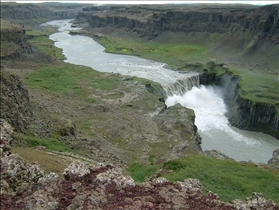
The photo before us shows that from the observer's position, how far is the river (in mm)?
40875

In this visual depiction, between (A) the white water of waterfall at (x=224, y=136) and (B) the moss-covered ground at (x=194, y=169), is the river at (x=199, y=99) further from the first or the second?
(B) the moss-covered ground at (x=194, y=169)

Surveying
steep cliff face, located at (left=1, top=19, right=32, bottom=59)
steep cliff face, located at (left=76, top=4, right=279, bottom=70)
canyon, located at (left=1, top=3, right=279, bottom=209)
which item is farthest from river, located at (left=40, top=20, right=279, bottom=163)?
steep cliff face, located at (left=76, top=4, right=279, bottom=70)

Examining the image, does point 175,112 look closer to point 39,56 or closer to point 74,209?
point 74,209

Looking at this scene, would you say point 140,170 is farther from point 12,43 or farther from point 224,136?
point 12,43

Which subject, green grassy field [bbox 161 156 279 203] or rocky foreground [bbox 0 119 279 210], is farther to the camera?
green grassy field [bbox 161 156 279 203]

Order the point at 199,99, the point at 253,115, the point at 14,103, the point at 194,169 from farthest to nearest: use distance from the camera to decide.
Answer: the point at 199,99, the point at 253,115, the point at 14,103, the point at 194,169

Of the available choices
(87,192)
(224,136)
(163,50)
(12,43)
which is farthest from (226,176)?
(163,50)

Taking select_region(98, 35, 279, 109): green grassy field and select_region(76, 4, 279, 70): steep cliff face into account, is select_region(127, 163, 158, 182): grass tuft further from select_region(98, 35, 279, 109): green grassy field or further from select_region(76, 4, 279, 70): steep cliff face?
select_region(76, 4, 279, 70): steep cliff face

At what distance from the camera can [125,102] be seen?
4800 cm

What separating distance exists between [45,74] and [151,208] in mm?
51028

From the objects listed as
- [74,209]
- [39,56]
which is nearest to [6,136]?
[74,209]

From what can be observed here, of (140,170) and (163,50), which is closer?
(140,170)

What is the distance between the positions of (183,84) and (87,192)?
51.0 metres

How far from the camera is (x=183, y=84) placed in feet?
208
